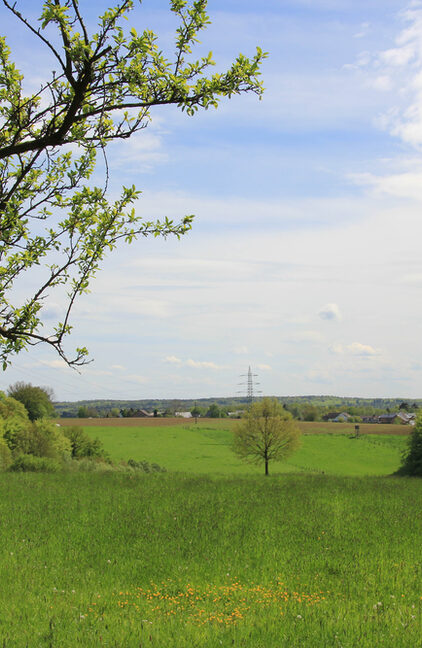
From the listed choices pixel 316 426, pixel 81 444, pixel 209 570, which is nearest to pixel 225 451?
pixel 81 444

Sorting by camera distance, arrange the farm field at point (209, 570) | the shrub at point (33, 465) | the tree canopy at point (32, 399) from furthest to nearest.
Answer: the tree canopy at point (32, 399)
the shrub at point (33, 465)
the farm field at point (209, 570)

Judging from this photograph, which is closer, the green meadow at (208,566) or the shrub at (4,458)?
the green meadow at (208,566)

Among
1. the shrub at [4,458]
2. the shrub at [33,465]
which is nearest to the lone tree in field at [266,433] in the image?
the shrub at [33,465]

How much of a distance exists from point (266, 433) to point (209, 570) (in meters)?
39.4

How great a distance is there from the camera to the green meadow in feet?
23.3

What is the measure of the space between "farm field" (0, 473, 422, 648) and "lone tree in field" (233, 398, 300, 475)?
28.2 meters

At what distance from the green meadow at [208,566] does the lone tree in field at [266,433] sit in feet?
83.0

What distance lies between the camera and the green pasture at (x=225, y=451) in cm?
6369

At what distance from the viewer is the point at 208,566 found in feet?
37.3

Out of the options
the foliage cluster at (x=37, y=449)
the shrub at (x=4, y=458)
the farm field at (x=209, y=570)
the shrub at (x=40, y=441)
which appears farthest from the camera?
the shrub at (x=40, y=441)

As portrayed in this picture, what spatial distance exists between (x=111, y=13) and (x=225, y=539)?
1256 centimetres

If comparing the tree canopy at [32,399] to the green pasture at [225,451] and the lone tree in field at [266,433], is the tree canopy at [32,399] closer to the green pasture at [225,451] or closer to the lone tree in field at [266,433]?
the green pasture at [225,451]

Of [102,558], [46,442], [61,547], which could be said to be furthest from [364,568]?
[46,442]

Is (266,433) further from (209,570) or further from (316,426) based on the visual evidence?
(316,426)
